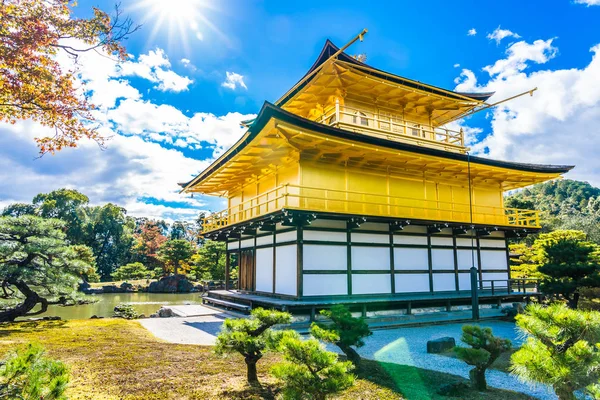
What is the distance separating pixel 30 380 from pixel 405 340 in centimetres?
857

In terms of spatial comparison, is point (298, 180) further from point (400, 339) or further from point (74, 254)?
point (74, 254)

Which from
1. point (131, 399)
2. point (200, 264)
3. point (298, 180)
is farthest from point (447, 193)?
point (200, 264)

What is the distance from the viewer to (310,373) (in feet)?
13.8

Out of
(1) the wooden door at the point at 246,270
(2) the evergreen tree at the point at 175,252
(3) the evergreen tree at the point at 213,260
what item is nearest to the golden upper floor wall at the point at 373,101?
(1) the wooden door at the point at 246,270

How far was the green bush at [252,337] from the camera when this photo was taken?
18.1ft

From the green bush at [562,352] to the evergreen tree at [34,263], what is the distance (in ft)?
38.8

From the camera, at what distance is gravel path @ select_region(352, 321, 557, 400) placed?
19.3ft

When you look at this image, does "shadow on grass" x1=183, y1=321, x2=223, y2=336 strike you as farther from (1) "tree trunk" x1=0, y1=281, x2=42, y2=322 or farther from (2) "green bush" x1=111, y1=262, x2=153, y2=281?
(2) "green bush" x1=111, y1=262, x2=153, y2=281

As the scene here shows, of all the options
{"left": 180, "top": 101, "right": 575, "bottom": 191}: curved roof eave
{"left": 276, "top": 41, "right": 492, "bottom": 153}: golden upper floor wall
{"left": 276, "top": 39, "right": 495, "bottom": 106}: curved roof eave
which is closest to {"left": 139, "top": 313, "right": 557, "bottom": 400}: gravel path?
{"left": 180, "top": 101, "right": 575, "bottom": 191}: curved roof eave

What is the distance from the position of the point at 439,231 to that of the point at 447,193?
81.9 inches

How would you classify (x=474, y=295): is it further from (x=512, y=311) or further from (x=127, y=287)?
(x=127, y=287)

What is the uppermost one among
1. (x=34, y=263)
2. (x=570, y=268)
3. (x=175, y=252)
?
(x=175, y=252)

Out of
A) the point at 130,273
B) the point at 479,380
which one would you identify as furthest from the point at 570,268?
the point at 130,273

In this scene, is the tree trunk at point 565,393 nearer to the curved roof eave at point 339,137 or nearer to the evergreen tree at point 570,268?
the curved roof eave at point 339,137
